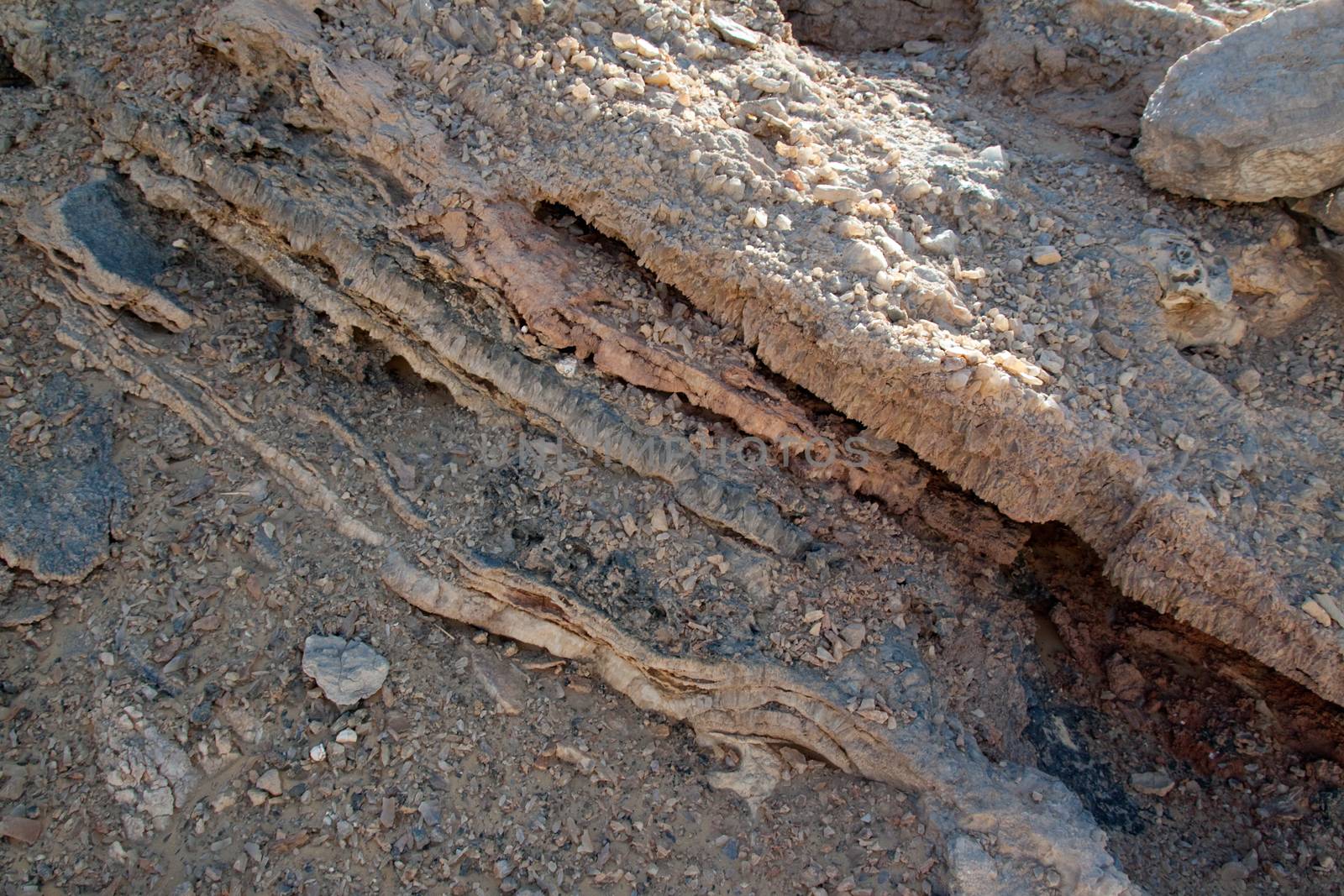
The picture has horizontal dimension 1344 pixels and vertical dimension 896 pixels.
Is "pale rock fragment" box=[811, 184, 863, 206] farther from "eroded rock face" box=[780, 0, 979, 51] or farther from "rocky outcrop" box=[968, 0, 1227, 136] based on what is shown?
"eroded rock face" box=[780, 0, 979, 51]

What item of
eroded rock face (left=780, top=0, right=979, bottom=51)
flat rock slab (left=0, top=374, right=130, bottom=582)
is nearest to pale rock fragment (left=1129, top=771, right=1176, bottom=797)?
eroded rock face (left=780, top=0, right=979, bottom=51)

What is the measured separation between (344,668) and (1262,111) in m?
4.89

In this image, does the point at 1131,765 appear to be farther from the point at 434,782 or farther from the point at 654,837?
the point at 434,782

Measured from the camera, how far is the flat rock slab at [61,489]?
15.0 ft

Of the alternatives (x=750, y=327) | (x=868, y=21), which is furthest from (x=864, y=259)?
(x=868, y=21)

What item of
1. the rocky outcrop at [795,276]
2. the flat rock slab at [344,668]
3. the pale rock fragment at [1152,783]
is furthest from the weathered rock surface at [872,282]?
the flat rock slab at [344,668]

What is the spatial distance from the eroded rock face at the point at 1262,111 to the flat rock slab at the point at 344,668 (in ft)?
14.7

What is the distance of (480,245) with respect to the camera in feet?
14.5

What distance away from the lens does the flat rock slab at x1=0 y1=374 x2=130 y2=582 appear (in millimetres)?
4582

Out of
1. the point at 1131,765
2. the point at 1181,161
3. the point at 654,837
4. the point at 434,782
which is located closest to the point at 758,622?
the point at 654,837

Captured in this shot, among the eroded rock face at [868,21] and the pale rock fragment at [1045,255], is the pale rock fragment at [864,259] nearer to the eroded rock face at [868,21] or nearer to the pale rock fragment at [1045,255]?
the pale rock fragment at [1045,255]

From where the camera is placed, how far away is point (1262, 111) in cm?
424

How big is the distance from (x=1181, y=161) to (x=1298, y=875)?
11.1 feet

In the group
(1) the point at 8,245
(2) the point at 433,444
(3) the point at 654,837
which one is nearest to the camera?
(3) the point at 654,837
